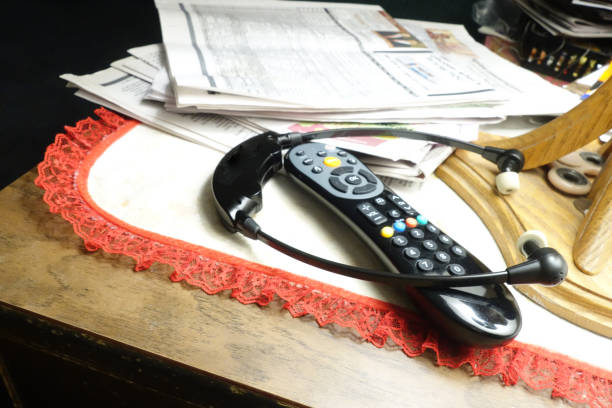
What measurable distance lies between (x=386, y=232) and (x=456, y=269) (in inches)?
2.2

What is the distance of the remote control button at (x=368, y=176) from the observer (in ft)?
1.18

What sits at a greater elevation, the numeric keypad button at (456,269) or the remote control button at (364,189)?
the remote control button at (364,189)

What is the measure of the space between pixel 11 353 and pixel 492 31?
34.6 inches

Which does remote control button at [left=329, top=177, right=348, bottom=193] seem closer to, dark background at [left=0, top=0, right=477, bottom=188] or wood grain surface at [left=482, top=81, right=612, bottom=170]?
wood grain surface at [left=482, top=81, right=612, bottom=170]

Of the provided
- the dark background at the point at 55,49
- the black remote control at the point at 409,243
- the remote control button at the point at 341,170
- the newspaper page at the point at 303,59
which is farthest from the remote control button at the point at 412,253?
the dark background at the point at 55,49

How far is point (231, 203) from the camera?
1.07 feet

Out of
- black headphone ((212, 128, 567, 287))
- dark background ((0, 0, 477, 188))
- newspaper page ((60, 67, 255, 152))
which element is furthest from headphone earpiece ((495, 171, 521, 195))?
dark background ((0, 0, 477, 188))

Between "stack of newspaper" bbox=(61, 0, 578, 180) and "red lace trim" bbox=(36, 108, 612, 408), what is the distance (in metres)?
0.14

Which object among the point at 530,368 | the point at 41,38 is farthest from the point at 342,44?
the point at 41,38

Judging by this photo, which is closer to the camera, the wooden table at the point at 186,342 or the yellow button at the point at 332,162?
the wooden table at the point at 186,342

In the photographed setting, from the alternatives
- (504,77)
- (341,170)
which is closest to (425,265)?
(341,170)

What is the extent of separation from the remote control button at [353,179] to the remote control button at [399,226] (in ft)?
0.18

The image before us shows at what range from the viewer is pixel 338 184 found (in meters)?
0.35

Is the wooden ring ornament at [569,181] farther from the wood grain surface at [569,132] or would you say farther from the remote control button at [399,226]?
the remote control button at [399,226]
